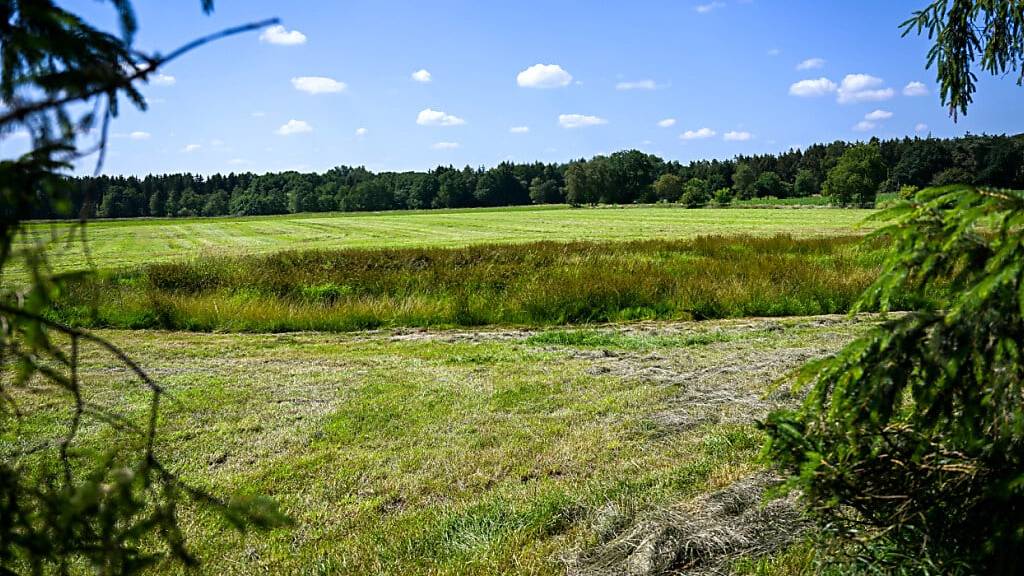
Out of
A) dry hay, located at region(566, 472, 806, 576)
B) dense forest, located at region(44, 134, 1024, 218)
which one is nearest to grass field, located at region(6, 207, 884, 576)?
dry hay, located at region(566, 472, 806, 576)

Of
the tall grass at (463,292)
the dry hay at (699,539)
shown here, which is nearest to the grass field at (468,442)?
the dry hay at (699,539)

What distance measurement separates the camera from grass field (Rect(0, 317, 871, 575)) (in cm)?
362

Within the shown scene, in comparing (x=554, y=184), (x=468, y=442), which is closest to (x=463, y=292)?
(x=468, y=442)

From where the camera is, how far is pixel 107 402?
682cm

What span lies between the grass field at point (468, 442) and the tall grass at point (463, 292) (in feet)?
8.97

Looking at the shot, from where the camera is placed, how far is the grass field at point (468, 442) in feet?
11.9

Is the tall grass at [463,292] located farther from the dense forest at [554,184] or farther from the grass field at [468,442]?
the dense forest at [554,184]

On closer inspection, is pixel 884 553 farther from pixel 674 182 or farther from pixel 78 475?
pixel 674 182

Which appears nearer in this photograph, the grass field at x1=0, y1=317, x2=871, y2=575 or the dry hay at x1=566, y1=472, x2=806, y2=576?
the dry hay at x1=566, y1=472, x2=806, y2=576

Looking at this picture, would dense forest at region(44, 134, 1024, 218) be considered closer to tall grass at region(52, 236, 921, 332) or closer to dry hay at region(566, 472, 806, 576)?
tall grass at region(52, 236, 921, 332)

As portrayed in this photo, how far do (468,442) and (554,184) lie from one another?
11609 centimetres

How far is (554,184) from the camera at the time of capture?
119375 millimetres

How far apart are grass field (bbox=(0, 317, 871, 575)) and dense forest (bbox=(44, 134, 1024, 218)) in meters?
75.2

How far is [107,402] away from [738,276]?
12.4 m
